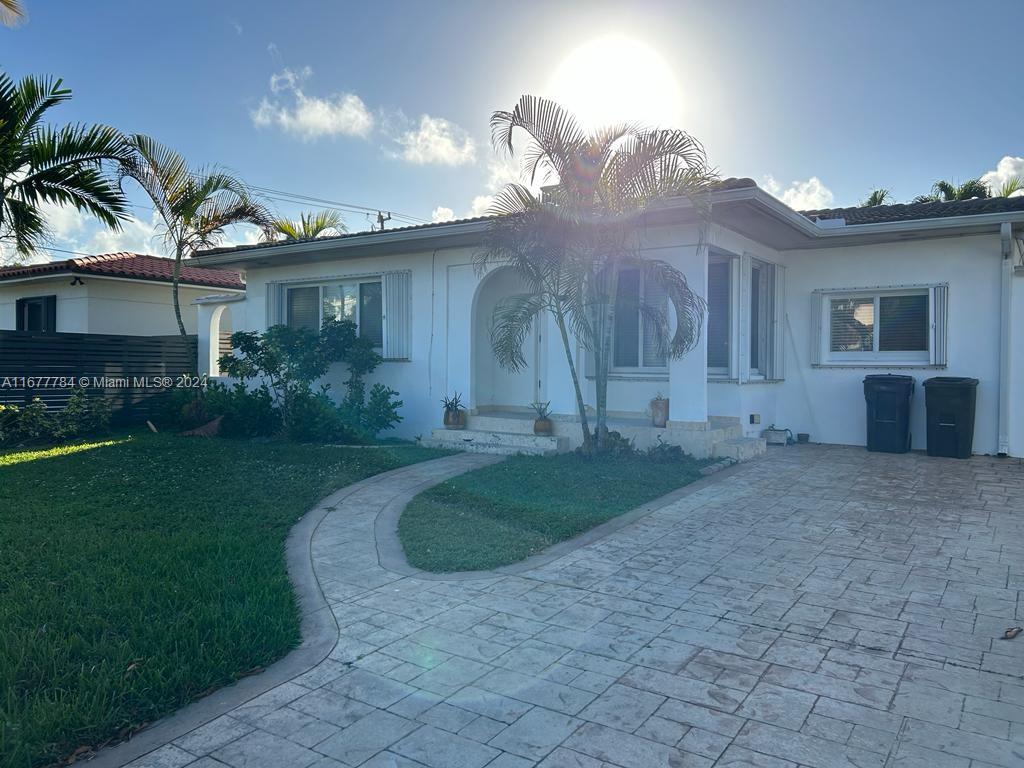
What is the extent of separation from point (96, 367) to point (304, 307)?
163 inches

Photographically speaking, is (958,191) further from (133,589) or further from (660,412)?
(133,589)

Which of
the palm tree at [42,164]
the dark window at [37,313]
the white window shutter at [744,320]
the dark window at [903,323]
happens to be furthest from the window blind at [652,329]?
the dark window at [37,313]

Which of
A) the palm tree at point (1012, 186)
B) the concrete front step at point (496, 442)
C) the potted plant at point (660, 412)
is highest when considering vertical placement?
the palm tree at point (1012, 186)

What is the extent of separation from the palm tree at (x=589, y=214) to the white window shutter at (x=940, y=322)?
3997mm

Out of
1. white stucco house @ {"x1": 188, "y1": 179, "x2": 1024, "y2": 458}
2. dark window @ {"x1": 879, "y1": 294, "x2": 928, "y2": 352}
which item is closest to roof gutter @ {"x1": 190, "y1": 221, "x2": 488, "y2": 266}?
white stucco house @ {"x1": 188, "y1": 179, "x2": 1024, "y2": 458}

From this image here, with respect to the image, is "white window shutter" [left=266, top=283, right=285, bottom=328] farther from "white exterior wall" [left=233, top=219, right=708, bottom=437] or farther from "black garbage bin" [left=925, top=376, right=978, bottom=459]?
"black garbage bin" [left=925, top=376, right=978, bottom=459]

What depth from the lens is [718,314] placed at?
450 inches

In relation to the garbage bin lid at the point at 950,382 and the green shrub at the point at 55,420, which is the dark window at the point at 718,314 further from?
the green shrub at the point at 55,420

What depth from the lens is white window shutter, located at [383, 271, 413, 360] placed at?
41.7ft

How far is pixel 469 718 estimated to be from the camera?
3.29 m

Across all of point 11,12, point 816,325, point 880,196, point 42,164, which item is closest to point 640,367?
point 816,325

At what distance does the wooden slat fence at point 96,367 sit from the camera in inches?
499

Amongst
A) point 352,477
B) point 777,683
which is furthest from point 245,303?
point 777,683

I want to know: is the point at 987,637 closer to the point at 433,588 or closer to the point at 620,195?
the point at 433,588
